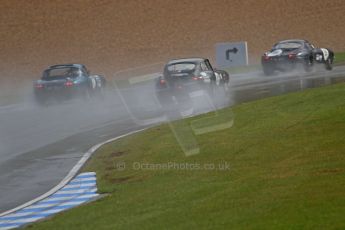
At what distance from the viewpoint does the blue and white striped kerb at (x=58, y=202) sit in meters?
13.0

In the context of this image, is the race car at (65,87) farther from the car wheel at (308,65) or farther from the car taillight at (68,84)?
the car wheel at (308,65)

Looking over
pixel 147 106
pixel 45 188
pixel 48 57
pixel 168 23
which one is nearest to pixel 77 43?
pixel 48 57

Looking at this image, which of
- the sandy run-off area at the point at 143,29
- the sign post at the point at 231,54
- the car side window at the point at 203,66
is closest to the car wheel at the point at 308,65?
the sign post at the point at 231,54

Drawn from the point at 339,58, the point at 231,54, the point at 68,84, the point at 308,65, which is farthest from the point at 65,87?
the point at 339,58

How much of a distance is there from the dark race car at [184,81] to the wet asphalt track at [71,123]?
17.3 inches

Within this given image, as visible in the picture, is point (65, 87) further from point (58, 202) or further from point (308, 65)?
point (58, 202)

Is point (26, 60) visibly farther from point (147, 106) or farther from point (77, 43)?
point (147, 106)

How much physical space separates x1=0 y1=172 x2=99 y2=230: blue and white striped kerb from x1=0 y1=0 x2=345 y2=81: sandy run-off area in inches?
1273

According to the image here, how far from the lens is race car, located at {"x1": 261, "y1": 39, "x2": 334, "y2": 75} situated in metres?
35.0

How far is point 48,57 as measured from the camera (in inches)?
1956

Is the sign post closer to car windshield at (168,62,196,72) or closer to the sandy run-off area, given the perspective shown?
the sandy run-off area

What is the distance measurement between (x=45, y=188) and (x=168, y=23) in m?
40.1

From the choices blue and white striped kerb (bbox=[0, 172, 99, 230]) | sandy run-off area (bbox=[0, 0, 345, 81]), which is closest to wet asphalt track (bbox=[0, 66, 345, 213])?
blue and white striped kerb (bbox=[0, 172, 99, 230])

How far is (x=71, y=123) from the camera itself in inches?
1014
